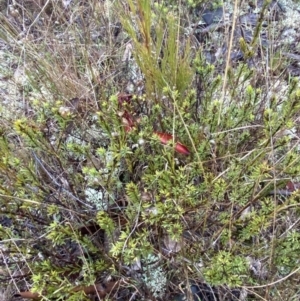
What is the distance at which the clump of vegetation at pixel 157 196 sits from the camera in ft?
4.21

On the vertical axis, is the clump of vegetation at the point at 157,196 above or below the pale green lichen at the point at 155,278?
above

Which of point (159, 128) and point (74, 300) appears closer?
point (74, 300)

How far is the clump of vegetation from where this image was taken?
128 cm

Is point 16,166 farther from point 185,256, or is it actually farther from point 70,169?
point 185,256

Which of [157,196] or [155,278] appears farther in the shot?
[155,278]

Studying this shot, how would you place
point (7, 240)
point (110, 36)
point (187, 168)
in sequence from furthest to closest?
point (110, 36)
point (187, 168)
point (7, 240)

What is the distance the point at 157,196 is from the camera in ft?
4.18

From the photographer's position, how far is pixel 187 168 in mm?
1368

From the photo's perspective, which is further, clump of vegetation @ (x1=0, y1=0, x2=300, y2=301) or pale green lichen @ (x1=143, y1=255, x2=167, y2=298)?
pale green lichen @ (x1=143, y1=255, x2=167, y2=298)

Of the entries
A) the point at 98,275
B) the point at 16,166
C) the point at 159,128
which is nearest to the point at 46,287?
the point at 98,275

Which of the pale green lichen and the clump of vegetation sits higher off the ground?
the clump of vegetation

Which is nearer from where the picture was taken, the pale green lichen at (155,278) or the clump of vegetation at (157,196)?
the clump of vegetation at (157,196)

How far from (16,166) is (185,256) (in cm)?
57

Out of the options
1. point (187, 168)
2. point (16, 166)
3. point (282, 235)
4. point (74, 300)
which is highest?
point (16, 166)
